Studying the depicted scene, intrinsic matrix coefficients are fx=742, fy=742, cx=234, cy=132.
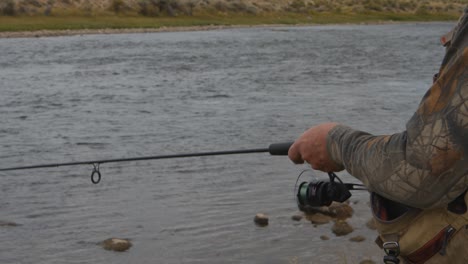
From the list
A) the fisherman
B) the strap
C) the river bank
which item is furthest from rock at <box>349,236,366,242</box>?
the river bank

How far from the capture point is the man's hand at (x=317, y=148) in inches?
87.8

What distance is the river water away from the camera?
7.32 m

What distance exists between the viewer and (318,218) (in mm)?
7816

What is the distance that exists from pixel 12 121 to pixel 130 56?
15088 millimetres

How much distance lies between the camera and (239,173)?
10078mm

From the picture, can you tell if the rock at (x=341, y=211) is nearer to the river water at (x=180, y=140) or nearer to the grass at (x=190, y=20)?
the river water at (x=180, y=140)

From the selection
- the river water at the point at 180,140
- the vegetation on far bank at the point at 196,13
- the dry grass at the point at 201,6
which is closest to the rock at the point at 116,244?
the river water at the point at 180,140

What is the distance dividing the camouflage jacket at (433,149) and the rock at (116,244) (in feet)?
17.7

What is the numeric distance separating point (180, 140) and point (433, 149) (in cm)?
1079

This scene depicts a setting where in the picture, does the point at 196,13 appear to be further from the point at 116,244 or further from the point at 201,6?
the point at 116,244

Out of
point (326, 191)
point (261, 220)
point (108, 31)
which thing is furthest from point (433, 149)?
point (108, 31)

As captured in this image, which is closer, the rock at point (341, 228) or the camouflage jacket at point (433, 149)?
the camouflage jacket at point (433, 149)

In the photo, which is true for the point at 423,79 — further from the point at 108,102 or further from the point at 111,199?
the point at 111,199

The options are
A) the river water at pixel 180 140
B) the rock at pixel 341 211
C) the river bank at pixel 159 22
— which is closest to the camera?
the river water at pixel 180 140
